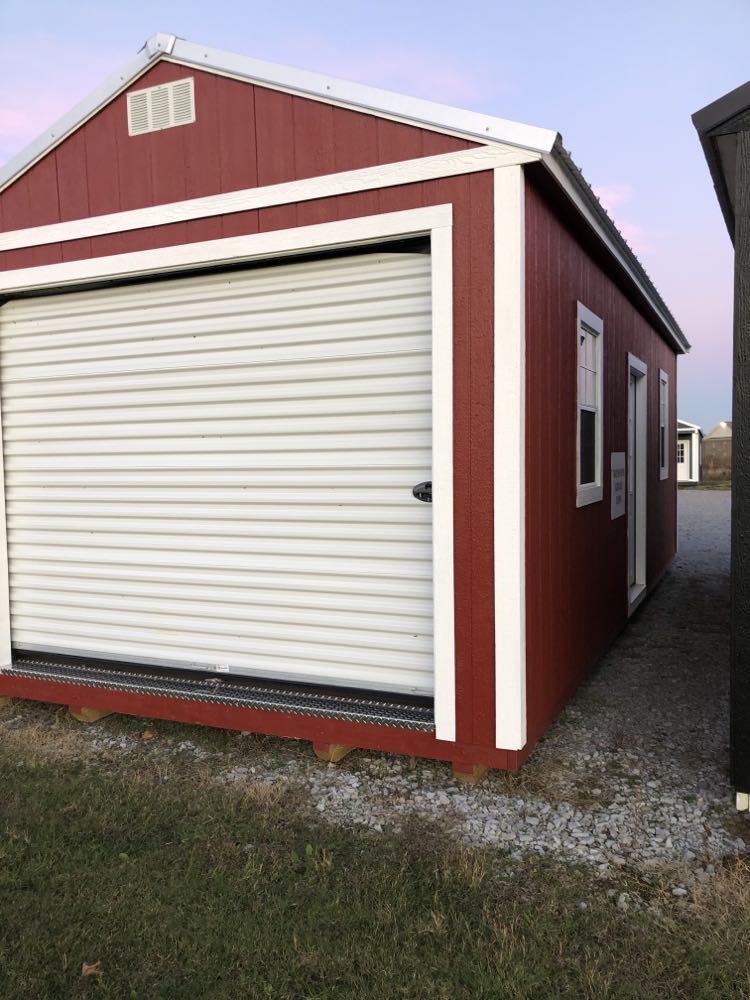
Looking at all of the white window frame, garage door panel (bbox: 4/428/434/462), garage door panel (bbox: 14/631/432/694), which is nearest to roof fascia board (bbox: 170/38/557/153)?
garage door panel (bbox: 4/428/434/462)

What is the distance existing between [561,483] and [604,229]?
5.95 ft

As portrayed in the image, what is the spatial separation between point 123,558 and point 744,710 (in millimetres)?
3489

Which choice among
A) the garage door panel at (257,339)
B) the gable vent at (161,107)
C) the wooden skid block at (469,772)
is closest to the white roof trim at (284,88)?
the gable vent at (161,107)

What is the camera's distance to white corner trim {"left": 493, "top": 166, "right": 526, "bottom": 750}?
3512 millimetres

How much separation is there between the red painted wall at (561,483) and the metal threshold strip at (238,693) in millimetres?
682

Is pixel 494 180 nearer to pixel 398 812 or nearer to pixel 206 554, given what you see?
pixel 206 554

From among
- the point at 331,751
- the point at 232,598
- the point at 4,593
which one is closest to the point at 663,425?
the point at 232,598

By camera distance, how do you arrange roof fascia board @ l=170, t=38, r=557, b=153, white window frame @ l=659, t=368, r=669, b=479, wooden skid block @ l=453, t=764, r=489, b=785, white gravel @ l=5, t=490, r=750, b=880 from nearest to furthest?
white gravel @ l=5, t=490, r=750, b=880 < roof fascia board @ l=170, t=38, r=557, b=153 < wooden skid block @ l=453, t=764, r=489, b=785 < white window frame @ l=659, t=368, r=669, b=479

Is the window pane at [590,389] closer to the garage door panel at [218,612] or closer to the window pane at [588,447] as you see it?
the window pane at [588,447]

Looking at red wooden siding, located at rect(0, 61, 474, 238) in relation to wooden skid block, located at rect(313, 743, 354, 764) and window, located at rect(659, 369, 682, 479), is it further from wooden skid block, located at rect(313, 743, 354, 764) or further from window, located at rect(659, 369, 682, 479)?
window, located at rect(659, 369, 682, 479)

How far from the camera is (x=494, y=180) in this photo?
3.53 meters

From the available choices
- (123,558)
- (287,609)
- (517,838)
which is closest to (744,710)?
(517,838)

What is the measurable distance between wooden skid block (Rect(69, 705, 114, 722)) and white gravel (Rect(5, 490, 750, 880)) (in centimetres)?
13

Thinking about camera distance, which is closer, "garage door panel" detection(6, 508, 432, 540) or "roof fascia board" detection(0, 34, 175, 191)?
"garage door panel" detection(6, 508, 432, 540)
